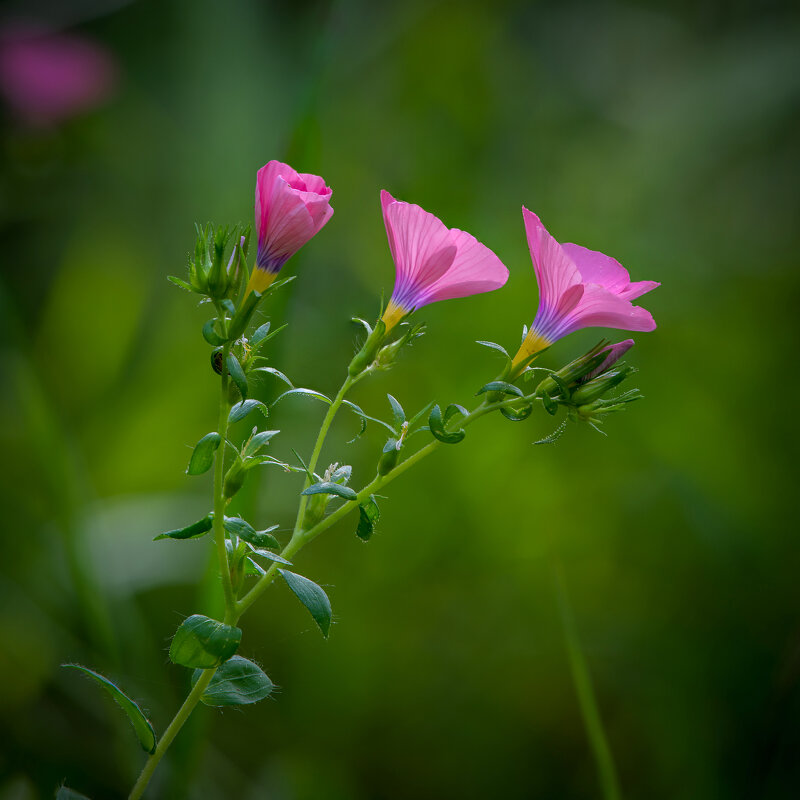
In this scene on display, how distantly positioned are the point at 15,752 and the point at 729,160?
1998mm

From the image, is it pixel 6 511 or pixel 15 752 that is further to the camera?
pixel 6 511

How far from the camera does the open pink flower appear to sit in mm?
532

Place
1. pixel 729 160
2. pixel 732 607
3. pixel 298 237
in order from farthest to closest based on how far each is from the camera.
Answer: pixel 729 160 < pixel 732 607 < pixel 298 237

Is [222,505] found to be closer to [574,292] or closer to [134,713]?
[134,713]

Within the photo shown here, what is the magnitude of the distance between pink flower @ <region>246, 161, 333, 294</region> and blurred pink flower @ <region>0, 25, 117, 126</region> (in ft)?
4.49

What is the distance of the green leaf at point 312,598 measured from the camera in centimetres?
47

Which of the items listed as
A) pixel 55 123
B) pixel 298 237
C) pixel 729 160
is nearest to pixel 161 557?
pixel 298 237

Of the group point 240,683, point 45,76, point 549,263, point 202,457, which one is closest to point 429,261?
point 549,263

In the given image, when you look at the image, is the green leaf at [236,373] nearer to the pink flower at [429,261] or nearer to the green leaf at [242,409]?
the green leaf at [242,409]

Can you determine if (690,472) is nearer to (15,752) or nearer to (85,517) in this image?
(85,517)

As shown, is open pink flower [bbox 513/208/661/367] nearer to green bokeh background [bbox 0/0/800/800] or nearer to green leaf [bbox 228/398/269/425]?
green leaf [bbox 228/398/269/425]

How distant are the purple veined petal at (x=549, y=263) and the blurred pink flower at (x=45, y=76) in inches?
57.2

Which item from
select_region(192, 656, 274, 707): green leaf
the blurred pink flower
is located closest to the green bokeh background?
the blurred pink flower

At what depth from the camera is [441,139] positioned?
1688 millimetres
